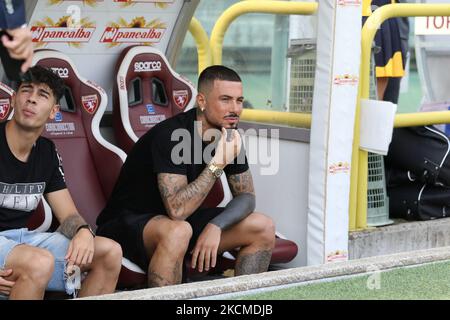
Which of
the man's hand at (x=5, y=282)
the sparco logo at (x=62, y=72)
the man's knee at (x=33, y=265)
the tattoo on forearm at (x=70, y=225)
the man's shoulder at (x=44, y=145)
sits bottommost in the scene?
the man's hand at (x=5, y=282)

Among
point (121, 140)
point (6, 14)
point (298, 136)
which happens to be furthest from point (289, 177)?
point (6, 14)

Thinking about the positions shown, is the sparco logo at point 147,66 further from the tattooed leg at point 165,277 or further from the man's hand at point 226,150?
the tattooed leg at point 165,277

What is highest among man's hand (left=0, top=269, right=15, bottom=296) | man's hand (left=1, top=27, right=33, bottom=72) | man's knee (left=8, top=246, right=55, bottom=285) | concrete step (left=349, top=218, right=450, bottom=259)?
man's hand (left=1, top=27, right=33, bottom=72)

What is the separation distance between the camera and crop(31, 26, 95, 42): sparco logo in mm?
6135

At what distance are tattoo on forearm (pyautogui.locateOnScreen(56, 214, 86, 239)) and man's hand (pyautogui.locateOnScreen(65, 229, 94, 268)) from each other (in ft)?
0.36

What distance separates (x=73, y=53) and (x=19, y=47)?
2767mm

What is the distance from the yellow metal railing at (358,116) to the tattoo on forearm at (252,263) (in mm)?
1019

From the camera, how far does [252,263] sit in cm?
549

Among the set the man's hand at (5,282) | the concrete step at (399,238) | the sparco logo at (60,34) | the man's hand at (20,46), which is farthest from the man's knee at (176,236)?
the man's hand at (20,46)

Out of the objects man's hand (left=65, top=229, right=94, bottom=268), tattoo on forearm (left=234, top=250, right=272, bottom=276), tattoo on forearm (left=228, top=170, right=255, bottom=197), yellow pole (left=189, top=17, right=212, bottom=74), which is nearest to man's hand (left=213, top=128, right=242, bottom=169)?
tattoo on forearm (left=228, top=170, right=255, bottom=197)

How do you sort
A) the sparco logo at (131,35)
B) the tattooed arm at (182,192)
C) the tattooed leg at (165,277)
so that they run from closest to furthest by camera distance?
the tattooed leg at (165,277)
the tattooed arm at (182,192)
the sparco logo at (131,35)

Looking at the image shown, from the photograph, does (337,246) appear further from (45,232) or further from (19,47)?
(19,47)

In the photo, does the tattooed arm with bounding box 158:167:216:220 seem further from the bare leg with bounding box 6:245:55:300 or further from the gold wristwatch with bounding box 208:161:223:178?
the bare leg with bounding box 6:245:55:300

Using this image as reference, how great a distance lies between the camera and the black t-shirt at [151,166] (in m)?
5.44
